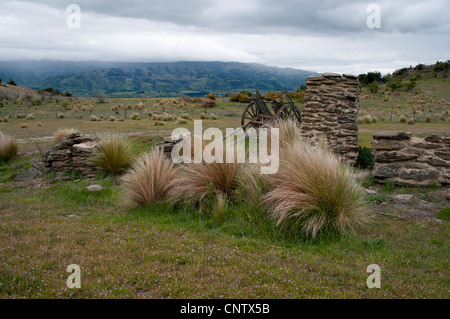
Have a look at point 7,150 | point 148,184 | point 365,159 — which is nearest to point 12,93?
point 7,150

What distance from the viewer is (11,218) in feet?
18.3

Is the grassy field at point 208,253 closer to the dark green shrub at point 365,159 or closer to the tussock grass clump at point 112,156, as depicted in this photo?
the dark green shrub at point 365,159

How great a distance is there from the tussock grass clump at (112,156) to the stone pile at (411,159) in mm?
7027

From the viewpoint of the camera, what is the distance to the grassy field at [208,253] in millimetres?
3330

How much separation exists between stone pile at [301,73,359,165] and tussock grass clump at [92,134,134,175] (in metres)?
5.79

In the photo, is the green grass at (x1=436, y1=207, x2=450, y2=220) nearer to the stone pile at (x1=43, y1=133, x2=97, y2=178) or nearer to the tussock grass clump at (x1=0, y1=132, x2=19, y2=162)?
the stone pile at (x1=43, y1=133, x2=97, y2=178)

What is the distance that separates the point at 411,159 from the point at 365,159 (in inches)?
74.2

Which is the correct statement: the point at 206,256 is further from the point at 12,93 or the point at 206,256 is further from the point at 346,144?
the point at 12,93

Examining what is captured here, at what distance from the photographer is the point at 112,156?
9641 mm

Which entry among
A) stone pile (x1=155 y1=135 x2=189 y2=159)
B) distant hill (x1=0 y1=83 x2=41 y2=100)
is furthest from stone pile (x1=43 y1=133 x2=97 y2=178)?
distant hill (x1=0 y1=83 x2=41 y2=100)

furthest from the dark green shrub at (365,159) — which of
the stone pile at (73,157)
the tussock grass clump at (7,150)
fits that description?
the tussock grass clump at (7,150)

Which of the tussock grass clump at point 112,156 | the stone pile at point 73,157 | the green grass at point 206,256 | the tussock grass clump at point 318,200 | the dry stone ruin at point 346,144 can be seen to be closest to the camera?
the green grass at point 206,256
